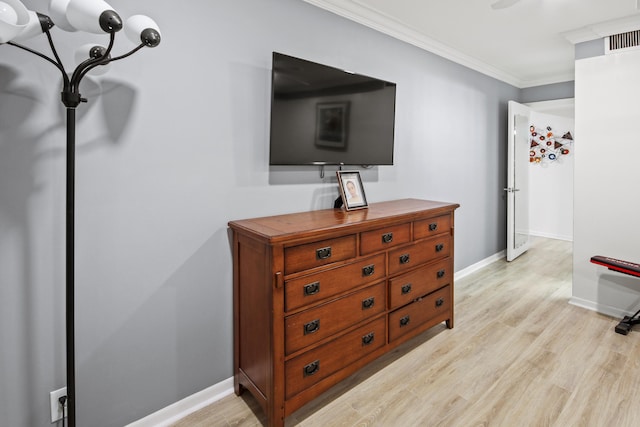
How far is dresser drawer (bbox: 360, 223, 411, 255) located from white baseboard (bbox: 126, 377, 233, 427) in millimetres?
1140

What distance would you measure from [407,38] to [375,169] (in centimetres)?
123

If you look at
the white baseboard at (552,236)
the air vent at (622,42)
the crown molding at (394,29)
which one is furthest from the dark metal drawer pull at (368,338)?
the white baseboard at (552,236)

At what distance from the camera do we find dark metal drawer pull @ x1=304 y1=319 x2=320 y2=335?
1796 mm

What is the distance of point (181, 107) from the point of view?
71.4 inches

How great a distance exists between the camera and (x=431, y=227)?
8.30 ft

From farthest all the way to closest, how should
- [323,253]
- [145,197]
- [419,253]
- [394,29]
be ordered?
[394,29]
[419,253]
[323,253]
[145,197]

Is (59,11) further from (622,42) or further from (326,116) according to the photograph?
(622,42)

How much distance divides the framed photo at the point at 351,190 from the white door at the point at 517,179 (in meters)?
2.95

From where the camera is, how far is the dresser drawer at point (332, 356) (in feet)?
5.83

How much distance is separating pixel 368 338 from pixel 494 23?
281cm

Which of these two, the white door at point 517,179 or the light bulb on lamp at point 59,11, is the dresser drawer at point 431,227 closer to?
the light bulb on lamp at point 59,11

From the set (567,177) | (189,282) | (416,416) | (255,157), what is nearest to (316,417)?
(416,416)

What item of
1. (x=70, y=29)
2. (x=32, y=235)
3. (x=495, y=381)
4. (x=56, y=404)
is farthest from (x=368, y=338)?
Result: (x=70, y=29)

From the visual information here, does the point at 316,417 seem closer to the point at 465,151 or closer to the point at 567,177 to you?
the point at 465,151
